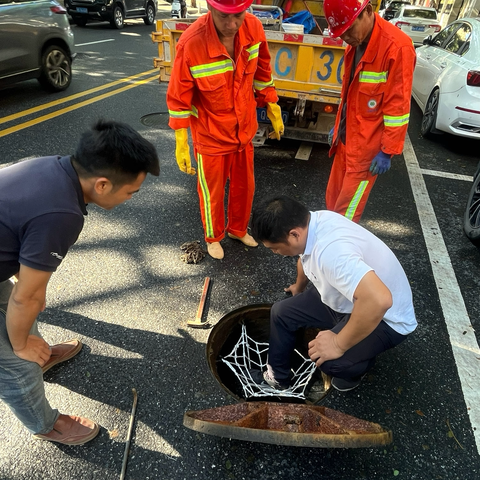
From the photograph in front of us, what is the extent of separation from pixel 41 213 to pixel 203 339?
1.38 meters

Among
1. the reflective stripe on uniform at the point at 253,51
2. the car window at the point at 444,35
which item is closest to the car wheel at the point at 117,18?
the car window at the point at 444,35

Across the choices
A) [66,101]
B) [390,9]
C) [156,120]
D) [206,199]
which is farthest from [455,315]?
[390,9]

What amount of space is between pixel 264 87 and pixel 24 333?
94.0 inches

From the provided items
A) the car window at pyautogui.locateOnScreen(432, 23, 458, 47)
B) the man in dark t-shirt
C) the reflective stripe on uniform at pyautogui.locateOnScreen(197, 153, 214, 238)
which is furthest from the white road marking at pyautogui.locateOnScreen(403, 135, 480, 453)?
the car window at pyautogui.locateOnScreen(432, 23, 458, 47)

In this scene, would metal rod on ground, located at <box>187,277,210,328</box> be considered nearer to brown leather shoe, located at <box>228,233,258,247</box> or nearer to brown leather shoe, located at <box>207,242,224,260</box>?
brown leather shoe, located at <box>207,242,224,260</box>

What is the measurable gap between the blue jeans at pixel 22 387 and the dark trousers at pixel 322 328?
1155 millimetres

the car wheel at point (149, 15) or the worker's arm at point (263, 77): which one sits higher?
the worker's arm at point (263, 77)

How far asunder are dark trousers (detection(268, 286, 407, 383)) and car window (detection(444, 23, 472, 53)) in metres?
4.84

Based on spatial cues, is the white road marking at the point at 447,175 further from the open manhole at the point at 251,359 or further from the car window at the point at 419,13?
the car window at the point at 419,13

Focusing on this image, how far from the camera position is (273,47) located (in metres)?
3.63

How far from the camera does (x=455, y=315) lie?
2.51 metres

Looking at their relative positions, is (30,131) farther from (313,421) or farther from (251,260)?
(313,421)

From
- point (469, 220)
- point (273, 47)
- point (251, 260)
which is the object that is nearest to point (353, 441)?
point (251, 260)

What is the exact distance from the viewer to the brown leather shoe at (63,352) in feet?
6.59
